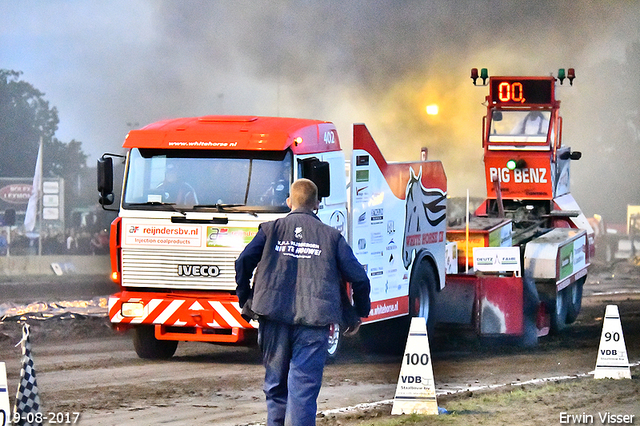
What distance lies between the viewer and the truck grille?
10.0 metres

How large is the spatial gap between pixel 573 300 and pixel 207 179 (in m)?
6.99

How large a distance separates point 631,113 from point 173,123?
3765 centimetres

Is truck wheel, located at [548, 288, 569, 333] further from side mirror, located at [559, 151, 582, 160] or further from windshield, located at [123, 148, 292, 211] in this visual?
windshield, located at [123, 148, 292, 211]

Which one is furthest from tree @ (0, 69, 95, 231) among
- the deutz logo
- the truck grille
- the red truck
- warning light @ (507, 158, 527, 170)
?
the deutz logo

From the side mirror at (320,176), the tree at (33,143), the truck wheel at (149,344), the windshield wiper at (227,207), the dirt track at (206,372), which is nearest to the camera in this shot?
the dirt track at (206,372)

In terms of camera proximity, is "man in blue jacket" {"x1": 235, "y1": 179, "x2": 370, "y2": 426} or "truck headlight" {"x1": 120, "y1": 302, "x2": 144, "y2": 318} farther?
"truck headlight" {"x1": 120, "y1": 302, "x2": 144, "y2": 318}

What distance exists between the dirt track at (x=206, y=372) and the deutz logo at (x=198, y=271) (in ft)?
3.13

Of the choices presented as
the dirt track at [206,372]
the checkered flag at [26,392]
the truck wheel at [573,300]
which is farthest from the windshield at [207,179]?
the truck wheel at [573,300]

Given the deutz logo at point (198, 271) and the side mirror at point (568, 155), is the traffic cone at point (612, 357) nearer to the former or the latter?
the deutz logo at point (198, 271)

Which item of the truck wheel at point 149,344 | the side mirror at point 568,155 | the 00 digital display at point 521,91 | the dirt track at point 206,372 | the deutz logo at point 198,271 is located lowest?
the dirt track at point 206,372

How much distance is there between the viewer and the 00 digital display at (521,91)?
16719 mm

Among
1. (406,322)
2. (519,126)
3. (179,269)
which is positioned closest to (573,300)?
(519,126)

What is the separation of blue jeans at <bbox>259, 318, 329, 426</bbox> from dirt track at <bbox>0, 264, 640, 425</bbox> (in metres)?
1.56

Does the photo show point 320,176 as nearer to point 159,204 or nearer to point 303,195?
point 159,204
